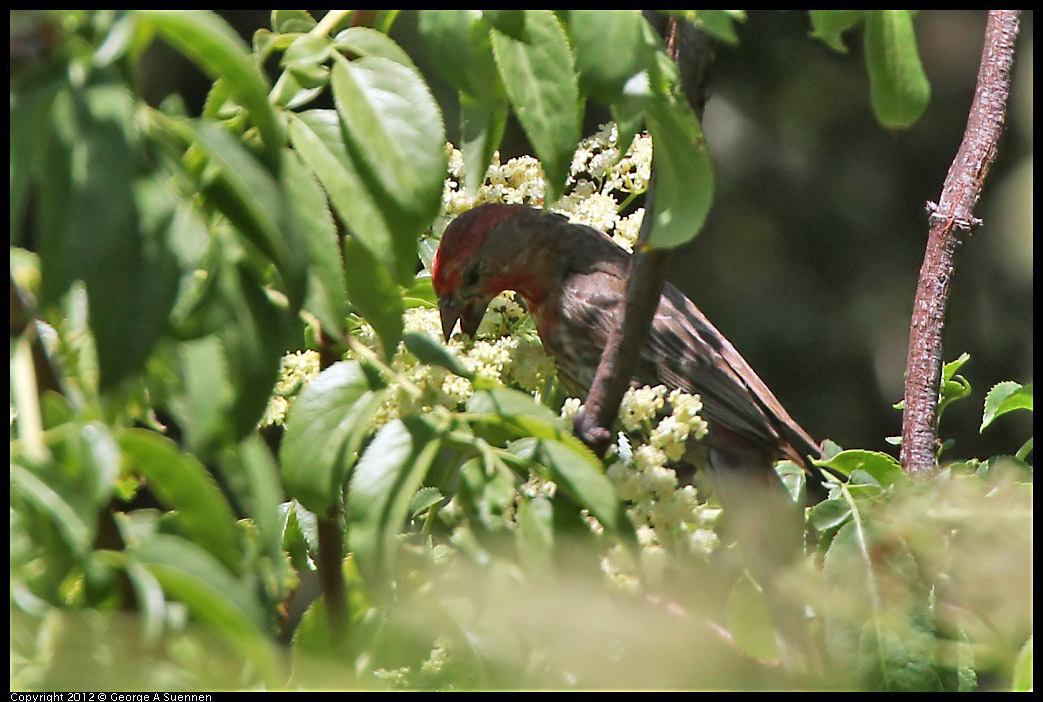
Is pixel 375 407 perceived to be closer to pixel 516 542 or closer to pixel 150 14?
pixel 516 542

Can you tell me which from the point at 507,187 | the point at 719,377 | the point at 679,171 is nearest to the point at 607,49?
the point at 679,171

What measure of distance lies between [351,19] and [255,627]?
2.75 ft

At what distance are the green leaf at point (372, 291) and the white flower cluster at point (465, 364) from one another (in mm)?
98

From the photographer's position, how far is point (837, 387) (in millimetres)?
7742

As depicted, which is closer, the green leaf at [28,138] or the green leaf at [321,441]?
the green leaf at [28,138]

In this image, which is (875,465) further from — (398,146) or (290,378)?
(398,146)

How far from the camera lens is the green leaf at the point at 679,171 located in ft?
4.27

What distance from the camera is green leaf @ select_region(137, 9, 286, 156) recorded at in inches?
39.0

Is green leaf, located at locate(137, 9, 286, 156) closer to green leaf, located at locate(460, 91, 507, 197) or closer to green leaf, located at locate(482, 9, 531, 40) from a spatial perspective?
green leaf, located at locate(482, 9, 531, 40)

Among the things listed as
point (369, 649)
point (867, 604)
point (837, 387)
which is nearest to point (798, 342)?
point (837, 387)

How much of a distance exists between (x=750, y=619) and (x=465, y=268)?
169cm

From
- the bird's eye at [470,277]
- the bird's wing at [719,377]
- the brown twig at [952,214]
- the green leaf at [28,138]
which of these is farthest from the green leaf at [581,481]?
the bird's wing at [719,377]

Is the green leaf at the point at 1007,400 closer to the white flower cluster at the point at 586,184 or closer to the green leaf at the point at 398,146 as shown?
the white flower cluster at the point at 586,184

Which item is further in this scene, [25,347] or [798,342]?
[798,342]
